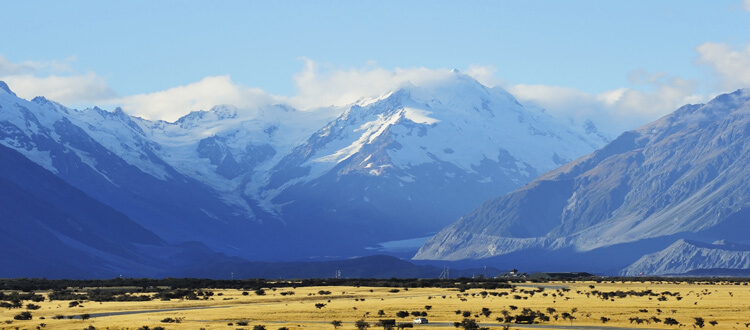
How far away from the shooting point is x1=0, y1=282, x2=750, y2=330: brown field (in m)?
119

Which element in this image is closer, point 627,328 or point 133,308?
point 627,328

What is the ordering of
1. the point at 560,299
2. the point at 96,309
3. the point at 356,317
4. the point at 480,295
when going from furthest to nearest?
the point at 480,295 → the point at 560,299 → the point at 96,309 → the point at 356,317

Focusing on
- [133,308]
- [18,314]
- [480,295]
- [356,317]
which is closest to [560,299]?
[480,295]

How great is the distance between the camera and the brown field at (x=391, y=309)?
389 feet

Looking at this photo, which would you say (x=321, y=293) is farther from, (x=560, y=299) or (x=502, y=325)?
(x=502, y=325)

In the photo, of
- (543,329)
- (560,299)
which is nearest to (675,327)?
(543,329)

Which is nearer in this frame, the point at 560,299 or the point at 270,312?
the point at 270,312

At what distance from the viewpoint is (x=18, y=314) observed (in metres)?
132

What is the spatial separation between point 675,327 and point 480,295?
55.1m

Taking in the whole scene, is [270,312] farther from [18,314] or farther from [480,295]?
[480,295]

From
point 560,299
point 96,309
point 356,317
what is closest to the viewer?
point 356,317

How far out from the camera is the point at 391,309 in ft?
450

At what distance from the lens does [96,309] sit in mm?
143375

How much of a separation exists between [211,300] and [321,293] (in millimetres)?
18141
